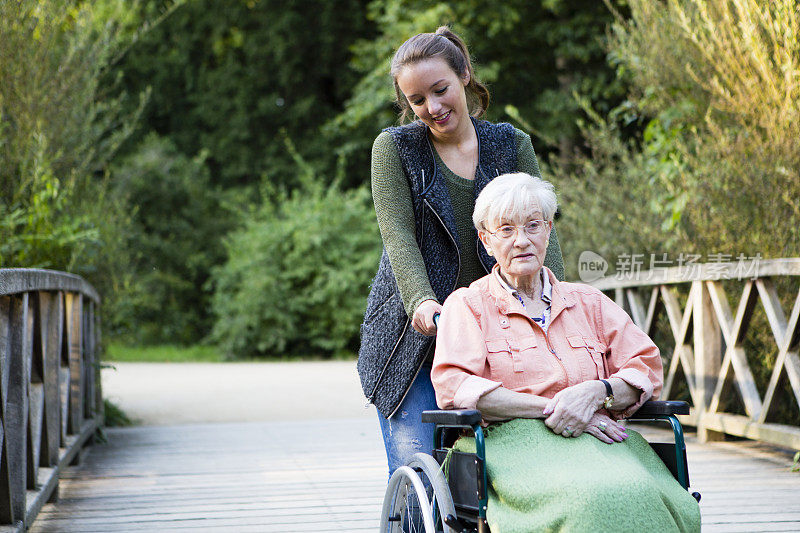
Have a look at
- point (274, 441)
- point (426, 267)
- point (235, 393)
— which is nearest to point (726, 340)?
point (274, 441)

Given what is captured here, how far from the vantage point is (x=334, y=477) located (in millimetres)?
4492

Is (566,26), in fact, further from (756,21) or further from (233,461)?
(233,461)

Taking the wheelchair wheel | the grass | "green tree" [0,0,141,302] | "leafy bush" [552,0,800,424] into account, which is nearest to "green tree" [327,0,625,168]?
the grass

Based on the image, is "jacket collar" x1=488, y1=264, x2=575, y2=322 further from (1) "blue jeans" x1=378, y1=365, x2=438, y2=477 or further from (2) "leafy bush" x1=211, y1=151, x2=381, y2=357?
(2) "leafy bush" x1=211, y1=151, x2=381, y2=357

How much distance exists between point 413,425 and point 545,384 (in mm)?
445

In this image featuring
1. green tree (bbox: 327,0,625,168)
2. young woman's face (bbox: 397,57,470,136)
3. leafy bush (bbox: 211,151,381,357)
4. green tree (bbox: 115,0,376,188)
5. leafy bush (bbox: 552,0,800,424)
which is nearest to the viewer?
young woman's face (bbox: 397,57,470,136)

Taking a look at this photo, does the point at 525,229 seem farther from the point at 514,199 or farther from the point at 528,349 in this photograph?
the point at 528,349

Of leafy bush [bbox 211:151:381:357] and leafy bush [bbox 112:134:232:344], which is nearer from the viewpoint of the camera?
leafy bush [bbox 211:151:381:357]

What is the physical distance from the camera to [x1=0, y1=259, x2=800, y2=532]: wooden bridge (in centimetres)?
340

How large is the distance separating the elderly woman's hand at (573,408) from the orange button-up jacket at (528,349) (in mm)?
67

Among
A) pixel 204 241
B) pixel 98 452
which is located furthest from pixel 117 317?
pixel 204 241

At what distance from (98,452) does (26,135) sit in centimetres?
179

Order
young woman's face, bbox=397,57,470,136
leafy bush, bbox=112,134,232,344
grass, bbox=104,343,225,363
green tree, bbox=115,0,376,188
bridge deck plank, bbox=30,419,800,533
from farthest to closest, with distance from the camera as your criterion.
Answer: green tree, bbox=115,0,376,188 → leafy bush, bbox=112,134,232,344 → grass, bbox=104,343,225,363 → bridge deck plank, bbox=30,419,800,533 → young woman's face, bbox=397,57,470,136

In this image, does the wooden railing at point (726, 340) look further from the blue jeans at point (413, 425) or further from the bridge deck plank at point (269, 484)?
the blue jeans at point (413, 425)
